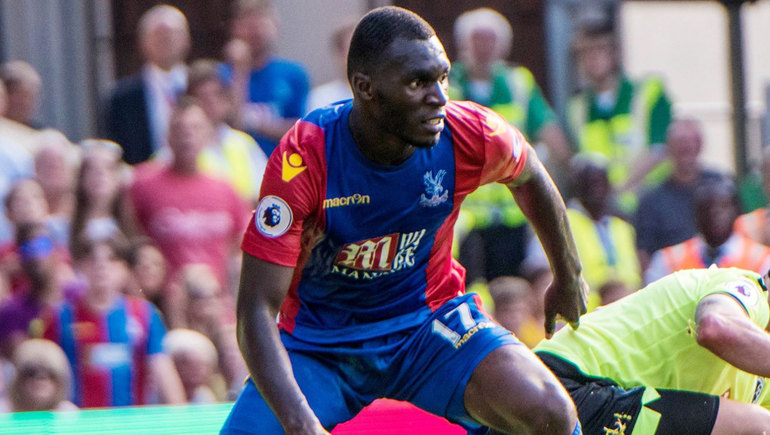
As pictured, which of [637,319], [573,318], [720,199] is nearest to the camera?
[573,318]

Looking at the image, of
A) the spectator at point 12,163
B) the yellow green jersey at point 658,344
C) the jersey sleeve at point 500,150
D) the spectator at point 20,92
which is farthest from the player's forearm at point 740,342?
the spectator at point 20,92

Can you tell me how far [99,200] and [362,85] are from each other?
314 centimetres

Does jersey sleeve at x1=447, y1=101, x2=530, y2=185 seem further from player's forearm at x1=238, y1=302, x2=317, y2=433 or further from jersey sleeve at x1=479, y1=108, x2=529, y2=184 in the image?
player's forearm at x1=238, y1=302, x2=317, y2=433

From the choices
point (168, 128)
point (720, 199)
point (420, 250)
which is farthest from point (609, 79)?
point (420, 250)

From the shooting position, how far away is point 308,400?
12.4 feet

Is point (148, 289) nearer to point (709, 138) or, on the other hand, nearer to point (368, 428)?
point (368, 428)

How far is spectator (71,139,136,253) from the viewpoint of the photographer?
251 inches

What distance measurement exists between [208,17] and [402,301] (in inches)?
199

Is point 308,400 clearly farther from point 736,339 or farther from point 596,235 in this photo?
point 596,235

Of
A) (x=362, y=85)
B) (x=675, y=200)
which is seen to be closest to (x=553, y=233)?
(x=362, y=85)

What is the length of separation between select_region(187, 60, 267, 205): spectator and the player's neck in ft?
10.6

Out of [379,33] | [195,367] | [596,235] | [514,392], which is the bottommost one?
[195,367]

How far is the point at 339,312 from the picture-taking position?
12.8 ft

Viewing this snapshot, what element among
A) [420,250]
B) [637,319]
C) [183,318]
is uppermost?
[420,250]
